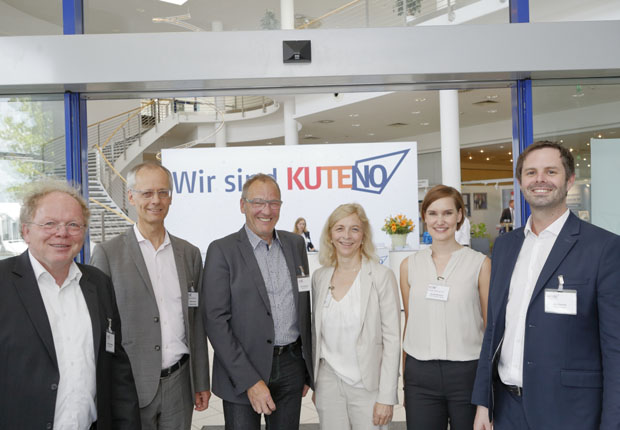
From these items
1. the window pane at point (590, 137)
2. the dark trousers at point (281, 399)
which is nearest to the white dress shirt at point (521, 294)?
the dark trousers at point (281, 399)

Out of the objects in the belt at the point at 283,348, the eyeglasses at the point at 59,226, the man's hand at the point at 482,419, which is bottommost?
the man's hand at the point at 482,419

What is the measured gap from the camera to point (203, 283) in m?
2.27

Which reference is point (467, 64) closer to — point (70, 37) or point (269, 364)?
point (269, 364)

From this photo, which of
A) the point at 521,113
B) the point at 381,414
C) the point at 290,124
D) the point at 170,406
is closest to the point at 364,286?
the point at 381,414

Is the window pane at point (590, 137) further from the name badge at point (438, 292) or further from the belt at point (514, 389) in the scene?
the belt at point (514, 389)

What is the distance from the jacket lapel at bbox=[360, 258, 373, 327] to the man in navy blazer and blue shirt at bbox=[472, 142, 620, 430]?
56 centimetres

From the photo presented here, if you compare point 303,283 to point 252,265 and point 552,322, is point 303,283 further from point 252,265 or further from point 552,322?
point 552,322

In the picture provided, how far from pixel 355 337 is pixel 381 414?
0.37 m

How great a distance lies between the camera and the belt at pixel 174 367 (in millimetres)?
2135

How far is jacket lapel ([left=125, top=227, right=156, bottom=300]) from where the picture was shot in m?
2.13

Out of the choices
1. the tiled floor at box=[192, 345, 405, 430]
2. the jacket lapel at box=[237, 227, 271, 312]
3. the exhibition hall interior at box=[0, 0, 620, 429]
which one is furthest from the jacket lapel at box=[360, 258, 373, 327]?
the tiled floor at box=[192, 345, 405, 430]

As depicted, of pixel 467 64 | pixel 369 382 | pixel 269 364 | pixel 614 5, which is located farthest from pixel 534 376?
pixel 614 5

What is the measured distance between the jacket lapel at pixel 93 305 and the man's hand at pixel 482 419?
5.05 ft

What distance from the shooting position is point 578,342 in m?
1.71
